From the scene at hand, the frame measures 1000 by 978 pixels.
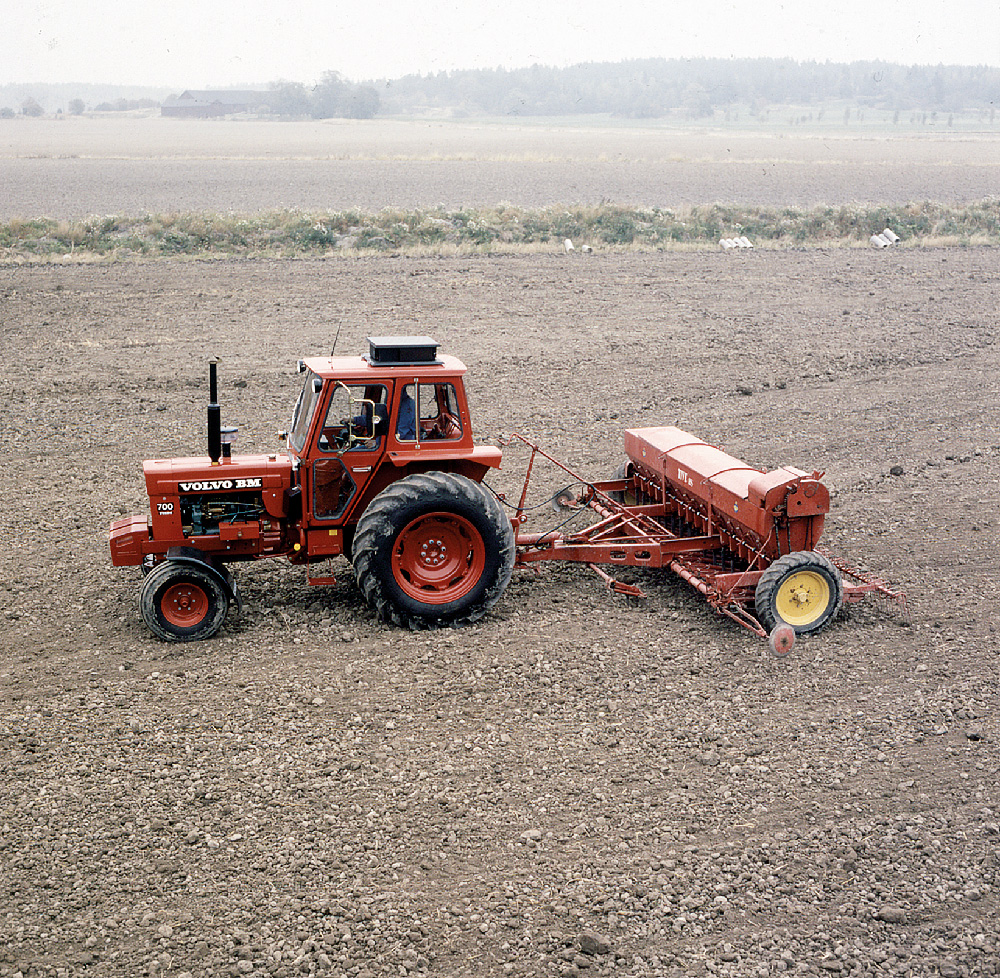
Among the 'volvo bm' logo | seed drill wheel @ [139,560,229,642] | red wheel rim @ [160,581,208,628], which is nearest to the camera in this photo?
seed drill wheel @ [139,560,229,642]

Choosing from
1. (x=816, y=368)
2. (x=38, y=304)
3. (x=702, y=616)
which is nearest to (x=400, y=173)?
(x=38, y=304)

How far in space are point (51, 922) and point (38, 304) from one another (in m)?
18.8

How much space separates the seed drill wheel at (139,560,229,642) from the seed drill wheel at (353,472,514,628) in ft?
3.68

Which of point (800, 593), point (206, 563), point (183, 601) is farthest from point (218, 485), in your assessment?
point (800, 593)

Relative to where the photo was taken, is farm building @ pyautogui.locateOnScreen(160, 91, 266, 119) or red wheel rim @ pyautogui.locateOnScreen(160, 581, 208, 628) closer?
red wheel rim @ pyautogui.locateOnScreen(160, 581, 208, 628)

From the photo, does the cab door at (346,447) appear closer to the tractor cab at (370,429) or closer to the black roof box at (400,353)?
the tractor cab at (370,429)

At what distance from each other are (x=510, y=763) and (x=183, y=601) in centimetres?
314

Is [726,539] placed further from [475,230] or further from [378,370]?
[475,230]

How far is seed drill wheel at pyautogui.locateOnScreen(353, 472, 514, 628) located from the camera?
8500mm

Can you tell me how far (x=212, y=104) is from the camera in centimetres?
15712

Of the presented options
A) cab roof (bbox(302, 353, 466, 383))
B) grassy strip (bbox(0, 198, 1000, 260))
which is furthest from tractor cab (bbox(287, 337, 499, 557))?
grassy strip (bbox(0, 198, 1000, 260))

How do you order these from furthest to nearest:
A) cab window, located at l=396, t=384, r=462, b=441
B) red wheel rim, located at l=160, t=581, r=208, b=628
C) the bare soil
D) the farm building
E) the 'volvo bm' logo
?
the farm building → cab window, located at l=396, t=384, r=462, b=441 → the 'volvo bm' logo → red wheel rim, located at l=160, t=581, r=208, b=628 → the bare soil

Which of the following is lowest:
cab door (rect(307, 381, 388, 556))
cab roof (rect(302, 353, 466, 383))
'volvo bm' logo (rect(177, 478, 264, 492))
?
'volvo bm' logo (rect(177, 478, 264, 492))

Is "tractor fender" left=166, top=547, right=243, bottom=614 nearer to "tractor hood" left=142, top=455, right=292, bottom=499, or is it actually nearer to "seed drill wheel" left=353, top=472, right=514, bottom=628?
"tractor hood" left=142, top=455, right=292, bottom=499
